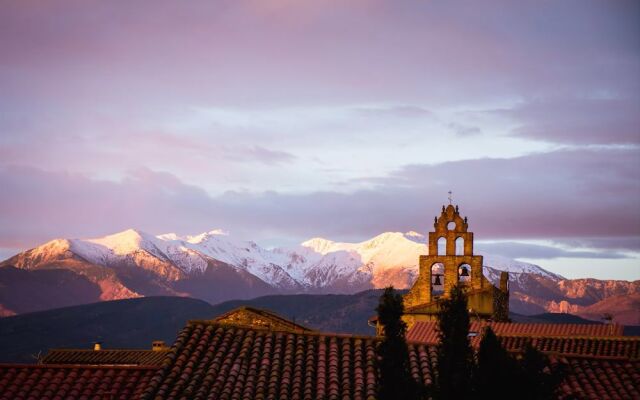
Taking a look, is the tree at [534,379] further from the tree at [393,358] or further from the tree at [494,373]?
the tree at [393,358]

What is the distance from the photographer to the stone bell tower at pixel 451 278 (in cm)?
7356

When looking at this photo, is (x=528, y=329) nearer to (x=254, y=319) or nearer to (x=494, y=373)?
(x=254, y=319)

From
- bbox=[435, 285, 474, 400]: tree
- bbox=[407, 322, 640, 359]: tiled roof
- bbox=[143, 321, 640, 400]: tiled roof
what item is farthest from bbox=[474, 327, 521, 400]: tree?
bbox=[407, 322, 640, 359]: tiled roof

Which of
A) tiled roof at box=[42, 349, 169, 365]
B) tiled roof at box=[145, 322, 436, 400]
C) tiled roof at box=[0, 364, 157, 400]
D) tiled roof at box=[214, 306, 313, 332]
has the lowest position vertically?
tiled roof at box=[42, 349, 169, 365]

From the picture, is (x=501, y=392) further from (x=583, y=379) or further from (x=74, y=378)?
(x=74, y=378)

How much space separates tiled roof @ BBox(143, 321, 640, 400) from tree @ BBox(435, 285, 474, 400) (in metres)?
5.09

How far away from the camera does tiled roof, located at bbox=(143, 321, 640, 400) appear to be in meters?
27.8

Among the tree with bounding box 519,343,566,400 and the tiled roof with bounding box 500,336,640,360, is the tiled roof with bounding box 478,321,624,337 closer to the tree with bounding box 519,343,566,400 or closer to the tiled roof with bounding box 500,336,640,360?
the tiled roof with bounding box 500,336,640,360

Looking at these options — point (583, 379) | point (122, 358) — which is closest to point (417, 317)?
point (122, 358)

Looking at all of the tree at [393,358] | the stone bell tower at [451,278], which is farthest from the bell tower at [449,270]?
the tree at [393,358]

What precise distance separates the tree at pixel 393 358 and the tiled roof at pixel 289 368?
14.6 ft

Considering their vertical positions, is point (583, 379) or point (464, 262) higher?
point (464, 262)

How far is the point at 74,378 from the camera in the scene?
29703 mm

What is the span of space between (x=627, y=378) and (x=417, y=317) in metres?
43.5
